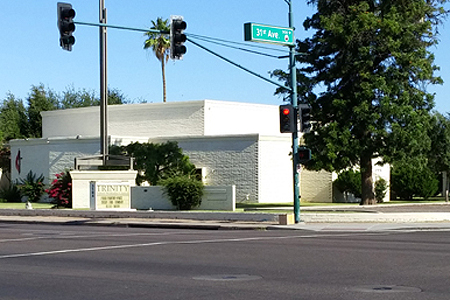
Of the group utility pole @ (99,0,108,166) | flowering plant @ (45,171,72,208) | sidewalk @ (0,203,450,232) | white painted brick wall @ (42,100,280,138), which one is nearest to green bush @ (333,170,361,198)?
white painted brick wall @ (42,100,280,138)

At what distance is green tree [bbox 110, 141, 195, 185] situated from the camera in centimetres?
4444

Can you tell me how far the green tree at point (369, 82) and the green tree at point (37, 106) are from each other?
40.5 metres

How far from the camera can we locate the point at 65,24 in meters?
22.4

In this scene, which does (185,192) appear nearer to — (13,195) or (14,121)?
(13,195)

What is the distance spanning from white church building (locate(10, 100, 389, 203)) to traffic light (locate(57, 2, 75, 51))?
74.1ft

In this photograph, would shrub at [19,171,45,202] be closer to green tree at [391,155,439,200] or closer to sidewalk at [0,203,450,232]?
sidewalk at [0,203,450,232]

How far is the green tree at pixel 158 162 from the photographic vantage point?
44438 mm

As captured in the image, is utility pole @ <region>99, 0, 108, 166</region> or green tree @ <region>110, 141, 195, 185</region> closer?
utility pole @ <region>99, 0, 108, 166</region>

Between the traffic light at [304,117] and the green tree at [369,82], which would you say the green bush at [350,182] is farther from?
the traffic light at [304,117]

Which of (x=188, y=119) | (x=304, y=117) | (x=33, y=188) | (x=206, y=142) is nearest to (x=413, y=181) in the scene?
(x=188, y=119)

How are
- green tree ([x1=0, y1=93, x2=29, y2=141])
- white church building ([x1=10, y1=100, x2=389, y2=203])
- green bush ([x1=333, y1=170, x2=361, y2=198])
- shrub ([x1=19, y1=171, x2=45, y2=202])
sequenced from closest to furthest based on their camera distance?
white church building ([x1=10, y1=100, x2=389, y2=203])
green bush ([x1=333, y1=170, x2=361, y2=198])
shrub ([x1=19, y1=171, x2=45, y2=202])
green tree ([x1=0, y1=93, x2=29, y2=141])

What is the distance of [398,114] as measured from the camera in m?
39.0

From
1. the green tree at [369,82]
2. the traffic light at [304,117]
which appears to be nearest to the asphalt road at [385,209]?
the green tree at [369,82]

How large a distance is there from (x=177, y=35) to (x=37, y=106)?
194 feet
